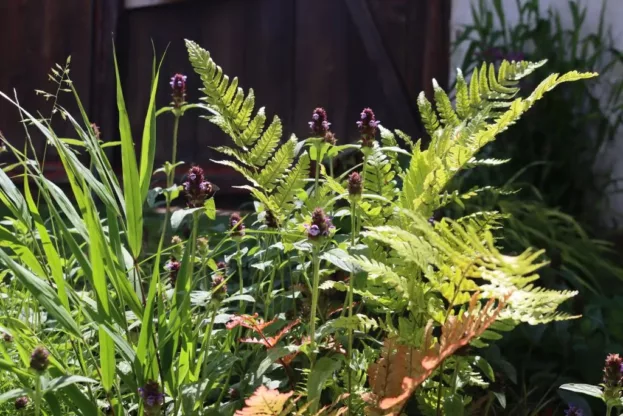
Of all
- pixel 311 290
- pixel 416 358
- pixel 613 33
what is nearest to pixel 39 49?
pixel 613 33

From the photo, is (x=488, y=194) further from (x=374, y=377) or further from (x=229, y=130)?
(x=374, y=377)

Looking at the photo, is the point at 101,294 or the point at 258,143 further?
the point at 258,143

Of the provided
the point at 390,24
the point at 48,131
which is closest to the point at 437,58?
the point at 390,24

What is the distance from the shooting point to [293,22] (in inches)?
128

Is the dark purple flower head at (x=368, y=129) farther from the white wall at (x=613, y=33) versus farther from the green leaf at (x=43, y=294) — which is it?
the white wall at (x=613, y=33)

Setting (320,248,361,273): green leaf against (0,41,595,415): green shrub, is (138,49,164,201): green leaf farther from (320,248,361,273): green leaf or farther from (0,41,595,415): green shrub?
(320,248,361,273): green leaf

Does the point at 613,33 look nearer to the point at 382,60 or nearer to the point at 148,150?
the point at 382,60

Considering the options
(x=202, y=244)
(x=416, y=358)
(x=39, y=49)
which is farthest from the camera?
(x=39, y=49)

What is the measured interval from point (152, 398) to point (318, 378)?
0.20m

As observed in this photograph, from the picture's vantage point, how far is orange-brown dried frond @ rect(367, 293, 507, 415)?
78cm

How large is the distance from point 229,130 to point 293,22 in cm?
226

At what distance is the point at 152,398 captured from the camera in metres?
0.85

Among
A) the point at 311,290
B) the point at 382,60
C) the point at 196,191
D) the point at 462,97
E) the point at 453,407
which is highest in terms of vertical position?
the point at 382,60

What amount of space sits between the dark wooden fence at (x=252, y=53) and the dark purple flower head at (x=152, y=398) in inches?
85.4
